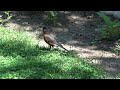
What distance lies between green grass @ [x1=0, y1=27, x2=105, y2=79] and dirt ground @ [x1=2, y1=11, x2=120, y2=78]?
46 centimetres

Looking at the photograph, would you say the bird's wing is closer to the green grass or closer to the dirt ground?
the green grass

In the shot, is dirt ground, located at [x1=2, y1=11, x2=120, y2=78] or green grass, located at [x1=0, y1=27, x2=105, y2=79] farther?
dirt ground, located at [x1=2, y1=11, x2=120, y2=78]

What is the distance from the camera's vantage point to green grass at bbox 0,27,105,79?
442 cm

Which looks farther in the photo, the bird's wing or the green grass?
the bird's wing

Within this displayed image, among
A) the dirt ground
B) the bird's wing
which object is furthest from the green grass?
the dirt ground

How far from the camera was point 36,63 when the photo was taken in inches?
194

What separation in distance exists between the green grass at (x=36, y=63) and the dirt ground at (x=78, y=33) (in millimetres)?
455

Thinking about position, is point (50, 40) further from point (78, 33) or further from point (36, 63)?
point (78, 33)

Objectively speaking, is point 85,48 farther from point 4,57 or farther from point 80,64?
point 4,57

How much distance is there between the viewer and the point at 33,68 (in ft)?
15.4

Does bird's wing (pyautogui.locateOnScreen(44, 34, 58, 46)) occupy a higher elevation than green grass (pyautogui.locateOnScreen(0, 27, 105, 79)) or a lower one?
higher

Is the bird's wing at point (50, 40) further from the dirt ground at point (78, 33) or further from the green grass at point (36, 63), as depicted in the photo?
the dirt ground at point (78, 33)

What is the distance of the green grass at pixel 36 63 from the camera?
4.42 m
